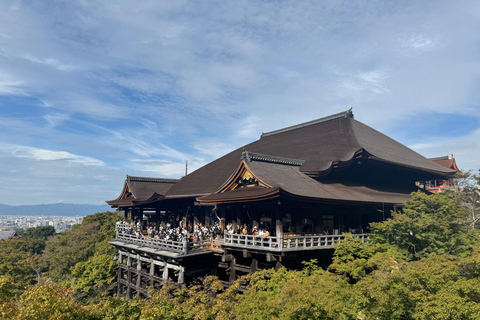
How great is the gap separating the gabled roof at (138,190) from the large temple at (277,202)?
134 mm

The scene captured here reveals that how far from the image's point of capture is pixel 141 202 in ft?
108

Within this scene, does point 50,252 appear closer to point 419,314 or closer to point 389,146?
point 389,146

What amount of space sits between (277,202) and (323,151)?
10.2 meters

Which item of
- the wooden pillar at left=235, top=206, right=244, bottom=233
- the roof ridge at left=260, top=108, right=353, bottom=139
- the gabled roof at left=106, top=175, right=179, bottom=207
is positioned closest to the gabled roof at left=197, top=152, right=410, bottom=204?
the wooden pillar at left=235, top=206, right=244, bottom=233

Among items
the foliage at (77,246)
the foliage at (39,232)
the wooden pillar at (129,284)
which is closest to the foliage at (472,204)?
the wooden pillar at (129,284)

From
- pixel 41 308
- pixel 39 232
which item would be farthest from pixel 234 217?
pixel 39 232

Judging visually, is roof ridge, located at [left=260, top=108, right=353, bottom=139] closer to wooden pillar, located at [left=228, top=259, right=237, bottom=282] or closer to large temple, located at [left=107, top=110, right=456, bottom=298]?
large temple, located at [left=107, top=110, right=456, bottom=298]

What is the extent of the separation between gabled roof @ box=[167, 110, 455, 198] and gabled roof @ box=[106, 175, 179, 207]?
3.37 metres

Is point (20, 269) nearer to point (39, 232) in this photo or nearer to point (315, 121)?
point (315, 121)

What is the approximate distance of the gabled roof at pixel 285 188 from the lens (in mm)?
19391

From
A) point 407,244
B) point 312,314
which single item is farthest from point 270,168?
point 312,314

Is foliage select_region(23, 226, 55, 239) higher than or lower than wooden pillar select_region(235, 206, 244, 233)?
lower

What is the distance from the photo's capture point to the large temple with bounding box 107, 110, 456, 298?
780 inches

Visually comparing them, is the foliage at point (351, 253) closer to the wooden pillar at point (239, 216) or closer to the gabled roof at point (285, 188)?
the gabled roof at point (285, 188)
